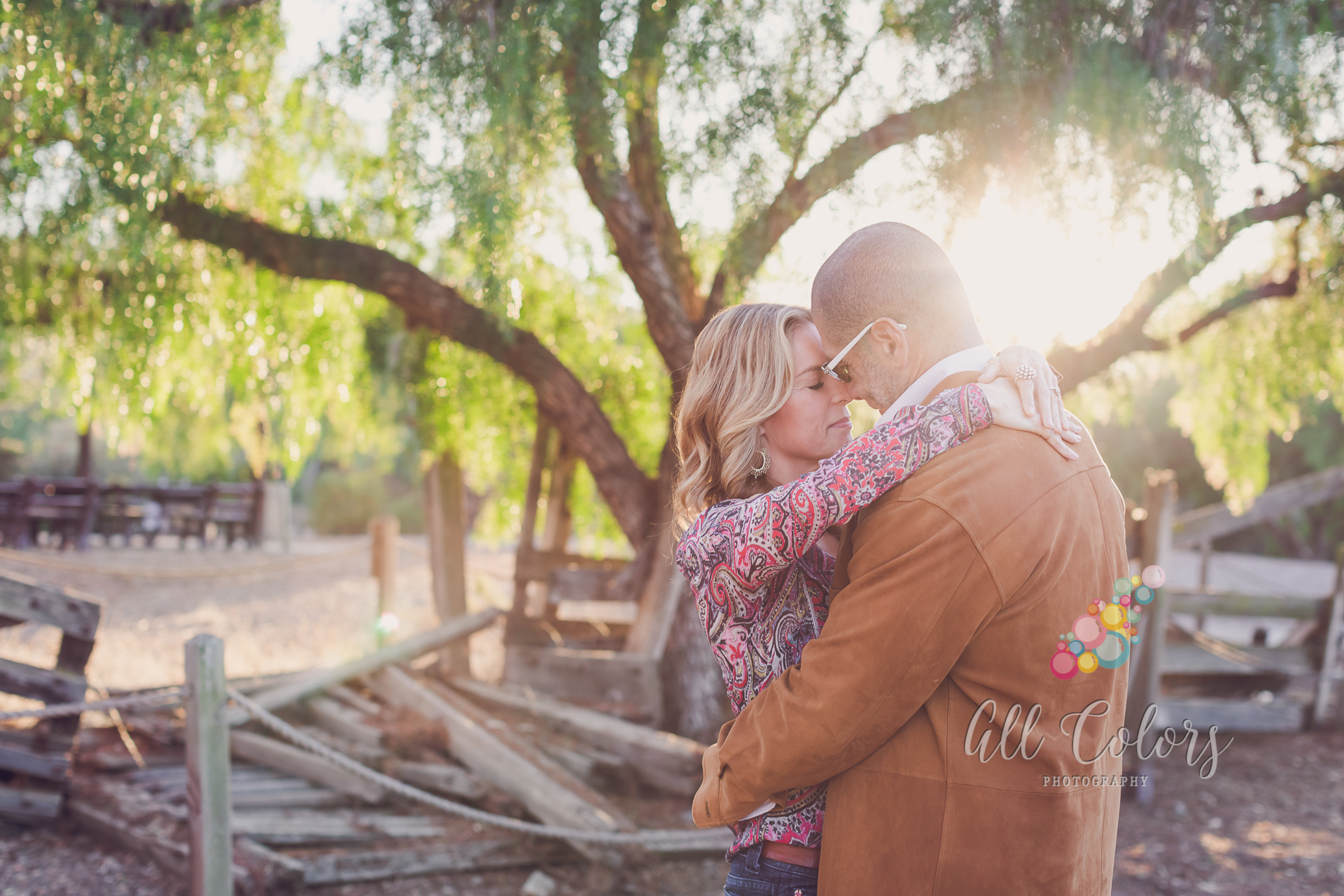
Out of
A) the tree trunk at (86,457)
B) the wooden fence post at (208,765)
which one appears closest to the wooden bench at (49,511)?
the tree trunk at (86,457)

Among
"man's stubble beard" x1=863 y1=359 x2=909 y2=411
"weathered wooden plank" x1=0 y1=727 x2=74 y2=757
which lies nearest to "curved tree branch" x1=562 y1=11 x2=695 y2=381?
"man's stubble beard" x1=863 y1=359 x2=909 y2=411

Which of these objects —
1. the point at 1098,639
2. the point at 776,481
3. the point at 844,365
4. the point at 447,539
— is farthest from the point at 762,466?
the point at 447,539

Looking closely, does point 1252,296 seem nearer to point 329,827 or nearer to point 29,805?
point 329,827

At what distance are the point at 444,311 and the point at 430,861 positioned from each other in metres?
3.08

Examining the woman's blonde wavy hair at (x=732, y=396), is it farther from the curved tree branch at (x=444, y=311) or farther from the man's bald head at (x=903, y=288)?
the curved tree branch at (x=444, y=311)

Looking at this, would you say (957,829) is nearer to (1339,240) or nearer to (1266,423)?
(1339,240)

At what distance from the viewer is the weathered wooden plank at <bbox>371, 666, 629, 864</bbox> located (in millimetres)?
4168

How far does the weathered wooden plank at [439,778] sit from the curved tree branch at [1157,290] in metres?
4.10

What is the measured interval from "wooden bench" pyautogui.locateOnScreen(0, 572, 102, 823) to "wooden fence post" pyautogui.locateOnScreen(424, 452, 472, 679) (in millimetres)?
3392

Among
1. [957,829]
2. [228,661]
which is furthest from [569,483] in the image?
[957,829]

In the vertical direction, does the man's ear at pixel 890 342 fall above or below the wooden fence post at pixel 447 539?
above

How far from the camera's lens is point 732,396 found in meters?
1.95

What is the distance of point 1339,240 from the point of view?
607 cm

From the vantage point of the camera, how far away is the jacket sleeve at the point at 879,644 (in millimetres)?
1407
